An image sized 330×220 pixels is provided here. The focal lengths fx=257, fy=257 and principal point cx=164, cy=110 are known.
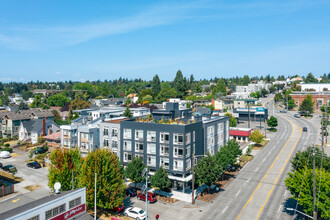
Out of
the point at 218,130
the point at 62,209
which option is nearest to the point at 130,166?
the point at 62,209

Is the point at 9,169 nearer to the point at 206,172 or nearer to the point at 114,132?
the point at 114,132

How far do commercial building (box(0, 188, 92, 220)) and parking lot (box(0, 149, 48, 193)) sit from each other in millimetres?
24696

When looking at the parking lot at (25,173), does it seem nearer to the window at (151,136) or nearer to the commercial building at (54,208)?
the window at (151,136)

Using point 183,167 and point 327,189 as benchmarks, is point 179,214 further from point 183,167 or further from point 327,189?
point 327,189

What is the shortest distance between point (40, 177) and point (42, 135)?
38.5m

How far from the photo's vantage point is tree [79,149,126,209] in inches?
1531

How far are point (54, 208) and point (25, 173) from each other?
38.5 metres

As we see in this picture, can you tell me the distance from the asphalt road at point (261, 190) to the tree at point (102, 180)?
47.7ft

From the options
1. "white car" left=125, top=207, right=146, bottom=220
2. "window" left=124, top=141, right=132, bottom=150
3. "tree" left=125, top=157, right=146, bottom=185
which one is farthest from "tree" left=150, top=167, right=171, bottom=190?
"window" left=124, top=141, right=132, bottom=150

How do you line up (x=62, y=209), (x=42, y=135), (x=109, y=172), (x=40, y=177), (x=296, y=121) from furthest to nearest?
1. (x=296, y=121)
2. (x=42, y=135)
3. (x=40, y=177)
4. (x=109, y=172)
5. (x=62, y=209)

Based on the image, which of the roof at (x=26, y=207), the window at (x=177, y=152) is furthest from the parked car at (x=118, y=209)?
the window at (x=177, y=152)

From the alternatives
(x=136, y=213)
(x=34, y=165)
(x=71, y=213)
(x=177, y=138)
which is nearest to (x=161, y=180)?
(x=136, y=213)

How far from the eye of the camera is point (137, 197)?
48312 mm

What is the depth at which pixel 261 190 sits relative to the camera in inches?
2000
